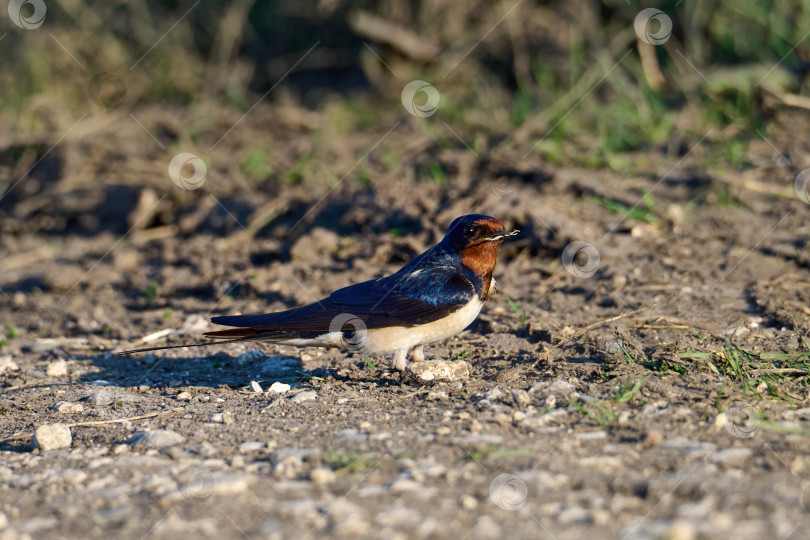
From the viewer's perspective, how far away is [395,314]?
4160 mm

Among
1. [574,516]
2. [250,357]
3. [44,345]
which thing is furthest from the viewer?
[44,345]

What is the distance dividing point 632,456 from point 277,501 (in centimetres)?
117

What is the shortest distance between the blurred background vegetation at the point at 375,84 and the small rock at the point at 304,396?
2.76 meters

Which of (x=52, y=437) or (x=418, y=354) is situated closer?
(x=52, y=437)

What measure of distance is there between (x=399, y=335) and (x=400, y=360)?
13cm

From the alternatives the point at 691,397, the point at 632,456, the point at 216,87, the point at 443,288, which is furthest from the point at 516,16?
the point at 632,456

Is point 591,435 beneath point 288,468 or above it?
beneath

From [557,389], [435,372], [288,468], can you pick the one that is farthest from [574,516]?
[435,372]

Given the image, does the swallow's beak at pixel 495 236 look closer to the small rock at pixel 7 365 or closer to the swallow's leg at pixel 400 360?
the swallow's leg at pixel 400 360

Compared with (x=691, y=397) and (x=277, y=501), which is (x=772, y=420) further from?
(x=277, y=501)

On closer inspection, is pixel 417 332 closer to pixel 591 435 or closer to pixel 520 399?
pixel 520 399

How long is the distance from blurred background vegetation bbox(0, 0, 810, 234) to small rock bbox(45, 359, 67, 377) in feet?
9.08

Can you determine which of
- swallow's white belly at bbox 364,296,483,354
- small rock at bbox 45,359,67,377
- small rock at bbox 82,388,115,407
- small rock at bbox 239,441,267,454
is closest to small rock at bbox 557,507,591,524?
small rock at bbox 239,441,267,454

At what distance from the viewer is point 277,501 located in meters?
2.72
